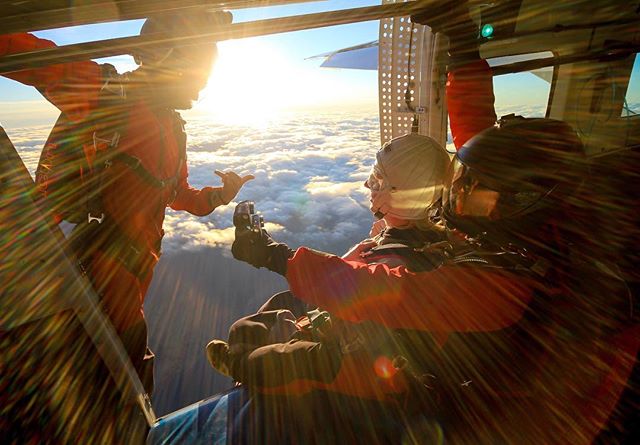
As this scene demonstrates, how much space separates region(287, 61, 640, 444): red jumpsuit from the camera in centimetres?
106

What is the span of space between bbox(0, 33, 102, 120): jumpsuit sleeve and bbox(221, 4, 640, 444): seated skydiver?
1147mm

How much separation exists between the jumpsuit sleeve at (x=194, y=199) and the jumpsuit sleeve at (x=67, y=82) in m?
0.76

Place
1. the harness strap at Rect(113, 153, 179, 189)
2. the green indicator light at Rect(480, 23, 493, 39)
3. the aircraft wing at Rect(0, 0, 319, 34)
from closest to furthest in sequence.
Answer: the aircraft wing at Rect(0, 0, 319, 34), the green indicator light at Rect(480, 23, 493, 39), the harness strap at Rect(113, 153, 179, 189)

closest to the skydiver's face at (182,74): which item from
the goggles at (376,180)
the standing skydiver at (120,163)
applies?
the standing skydiver at (120,163)

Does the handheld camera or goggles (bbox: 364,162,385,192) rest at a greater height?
goggles (bbox: 364,162,385,192)

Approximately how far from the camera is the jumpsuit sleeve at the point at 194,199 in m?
2.31

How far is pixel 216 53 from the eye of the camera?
1.90m

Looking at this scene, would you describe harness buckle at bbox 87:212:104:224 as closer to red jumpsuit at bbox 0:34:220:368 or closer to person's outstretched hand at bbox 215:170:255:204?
red jumpsuit at bbox 0:34:220:368

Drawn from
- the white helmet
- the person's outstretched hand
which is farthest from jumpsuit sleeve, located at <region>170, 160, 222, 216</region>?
the white helmet

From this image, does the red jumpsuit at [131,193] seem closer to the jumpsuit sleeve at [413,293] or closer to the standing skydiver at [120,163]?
the standing skydiver at [120,163]

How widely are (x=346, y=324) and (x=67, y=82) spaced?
1.45 m

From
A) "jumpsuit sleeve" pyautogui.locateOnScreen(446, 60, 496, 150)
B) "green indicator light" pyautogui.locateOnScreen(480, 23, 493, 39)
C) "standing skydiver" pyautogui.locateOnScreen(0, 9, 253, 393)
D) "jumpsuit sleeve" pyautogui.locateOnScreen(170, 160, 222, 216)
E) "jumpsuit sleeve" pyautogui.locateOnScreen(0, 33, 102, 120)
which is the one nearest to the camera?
"jumpsuit sleeve" pyautogui.locateOnScreen(0, 33, 102, 120)

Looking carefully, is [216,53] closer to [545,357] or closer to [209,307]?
[545,357]

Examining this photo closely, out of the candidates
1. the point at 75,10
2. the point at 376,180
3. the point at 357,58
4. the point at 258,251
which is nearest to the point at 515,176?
the point at 376,180
